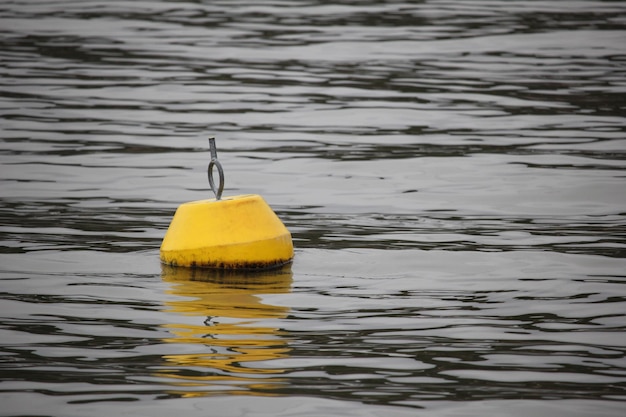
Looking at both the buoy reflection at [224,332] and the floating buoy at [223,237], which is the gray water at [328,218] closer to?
the buoy reflection at [224,332]

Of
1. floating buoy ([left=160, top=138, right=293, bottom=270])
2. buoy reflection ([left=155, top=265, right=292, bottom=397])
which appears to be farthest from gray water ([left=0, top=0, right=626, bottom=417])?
floating buoy ([left=160, top=138, right=293, bottom=270])

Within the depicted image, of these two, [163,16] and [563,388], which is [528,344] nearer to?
[563,388]

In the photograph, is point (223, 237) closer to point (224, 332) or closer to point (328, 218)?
point (224, 332)

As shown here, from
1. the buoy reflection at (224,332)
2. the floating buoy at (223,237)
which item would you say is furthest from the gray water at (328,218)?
the floating buoy at (223,237)

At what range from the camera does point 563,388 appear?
202 inches

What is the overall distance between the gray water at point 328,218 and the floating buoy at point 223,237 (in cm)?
16

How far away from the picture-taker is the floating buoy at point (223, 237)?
7406mm

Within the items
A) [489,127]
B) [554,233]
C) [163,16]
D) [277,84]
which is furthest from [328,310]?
[163,16]

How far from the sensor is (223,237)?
741 cm

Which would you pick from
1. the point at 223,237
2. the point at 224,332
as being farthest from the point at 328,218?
the point at 224,332

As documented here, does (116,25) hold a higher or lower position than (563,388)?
higher

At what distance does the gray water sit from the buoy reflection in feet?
0.06

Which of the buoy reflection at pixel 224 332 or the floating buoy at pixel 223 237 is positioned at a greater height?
the floating buoy at pixel 223 237

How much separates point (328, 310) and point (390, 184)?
12.9 feet
